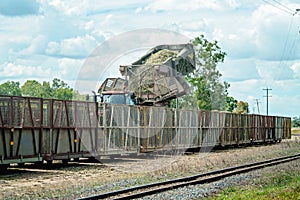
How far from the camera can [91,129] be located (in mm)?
23359

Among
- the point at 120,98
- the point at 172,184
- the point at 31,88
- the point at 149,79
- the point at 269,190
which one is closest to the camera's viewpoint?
the point at 269,190

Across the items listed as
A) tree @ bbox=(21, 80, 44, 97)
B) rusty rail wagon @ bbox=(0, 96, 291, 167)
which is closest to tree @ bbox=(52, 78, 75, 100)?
tree @ bbox=(21, 80, 44, 97)

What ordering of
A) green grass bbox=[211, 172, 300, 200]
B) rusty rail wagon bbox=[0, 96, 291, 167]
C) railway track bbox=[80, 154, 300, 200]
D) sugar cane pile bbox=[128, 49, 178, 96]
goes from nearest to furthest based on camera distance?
green grass bbox=[211, 172, 300, 200], railway track bbox=[80, 154, 300, 200], rusty rail wagon bbox=[0, 96, 291, 167], sugar cane pile bbox=[128, 49, 178, 96]

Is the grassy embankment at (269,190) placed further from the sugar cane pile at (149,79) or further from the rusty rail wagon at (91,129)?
the sugar cane pile at (149,79)

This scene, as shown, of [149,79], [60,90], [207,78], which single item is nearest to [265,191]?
[149,79]

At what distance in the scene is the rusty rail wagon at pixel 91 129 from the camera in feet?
63.1

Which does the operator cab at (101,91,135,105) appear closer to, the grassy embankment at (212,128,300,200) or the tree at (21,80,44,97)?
the grassy embankment at (212,128,300,200)

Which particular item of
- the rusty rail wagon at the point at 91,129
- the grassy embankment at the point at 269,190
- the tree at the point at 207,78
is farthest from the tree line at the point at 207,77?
the grassy embankment at the point at 269,190

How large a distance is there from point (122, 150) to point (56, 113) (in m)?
5.27

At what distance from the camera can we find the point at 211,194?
14562mm

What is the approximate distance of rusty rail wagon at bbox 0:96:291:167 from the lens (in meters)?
19.2

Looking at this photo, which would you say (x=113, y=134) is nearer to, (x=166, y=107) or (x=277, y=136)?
(x=166, y=107)

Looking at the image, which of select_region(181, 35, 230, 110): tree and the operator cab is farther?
select_region(181, 35, 230, 110): tree

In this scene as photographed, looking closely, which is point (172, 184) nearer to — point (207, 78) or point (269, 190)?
point (269, 190)
